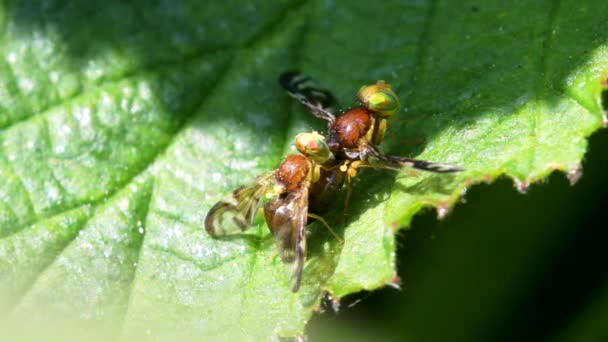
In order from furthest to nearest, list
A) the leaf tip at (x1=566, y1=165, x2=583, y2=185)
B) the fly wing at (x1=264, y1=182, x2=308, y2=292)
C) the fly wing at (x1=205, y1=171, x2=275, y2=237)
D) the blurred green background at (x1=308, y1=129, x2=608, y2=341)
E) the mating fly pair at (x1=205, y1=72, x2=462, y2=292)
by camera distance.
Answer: the blurred green background at (x1=308, y1=129, x2=608, y2=341)
the fly wing at (x1=205, y1=171, x2=275, y2=237)
the mating fly pair at (x1=205, y1=72, x2=462, y2=292)
the fly wing at (x1=264, y1=182, x2=308, y2=292)
the leaf tip at (x1=566, y1=165, x2=583, y2=185)

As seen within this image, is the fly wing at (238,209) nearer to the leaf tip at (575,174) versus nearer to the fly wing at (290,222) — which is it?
the fly wing at (290,222)

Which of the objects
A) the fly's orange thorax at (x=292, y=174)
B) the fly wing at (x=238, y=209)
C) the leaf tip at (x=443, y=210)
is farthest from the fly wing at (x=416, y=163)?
the fly wing at (x=238, y=209)

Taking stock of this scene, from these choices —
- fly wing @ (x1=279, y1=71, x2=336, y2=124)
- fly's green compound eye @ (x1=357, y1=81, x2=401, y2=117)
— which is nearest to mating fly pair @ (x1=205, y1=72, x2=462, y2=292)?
fly's green compound eye @ (x1=357, y1=81, x2=401, y2=117)

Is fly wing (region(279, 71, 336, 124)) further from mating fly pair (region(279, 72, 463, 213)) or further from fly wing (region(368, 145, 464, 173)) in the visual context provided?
fly wing (region(368, 145, 464, 173))

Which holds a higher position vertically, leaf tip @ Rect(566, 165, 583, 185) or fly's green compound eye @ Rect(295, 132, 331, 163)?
fly's green compound eye @ Rect(295, 132, 331, 163)

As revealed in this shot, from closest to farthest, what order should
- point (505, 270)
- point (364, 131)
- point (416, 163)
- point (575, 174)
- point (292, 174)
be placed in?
point (575, 174), point (416, 163), point (292, 174), point (364, 131), point (505, 270)

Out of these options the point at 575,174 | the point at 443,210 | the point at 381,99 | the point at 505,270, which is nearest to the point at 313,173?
the point at 381,99

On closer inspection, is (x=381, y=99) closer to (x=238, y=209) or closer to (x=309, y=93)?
(x=309, y=93)
